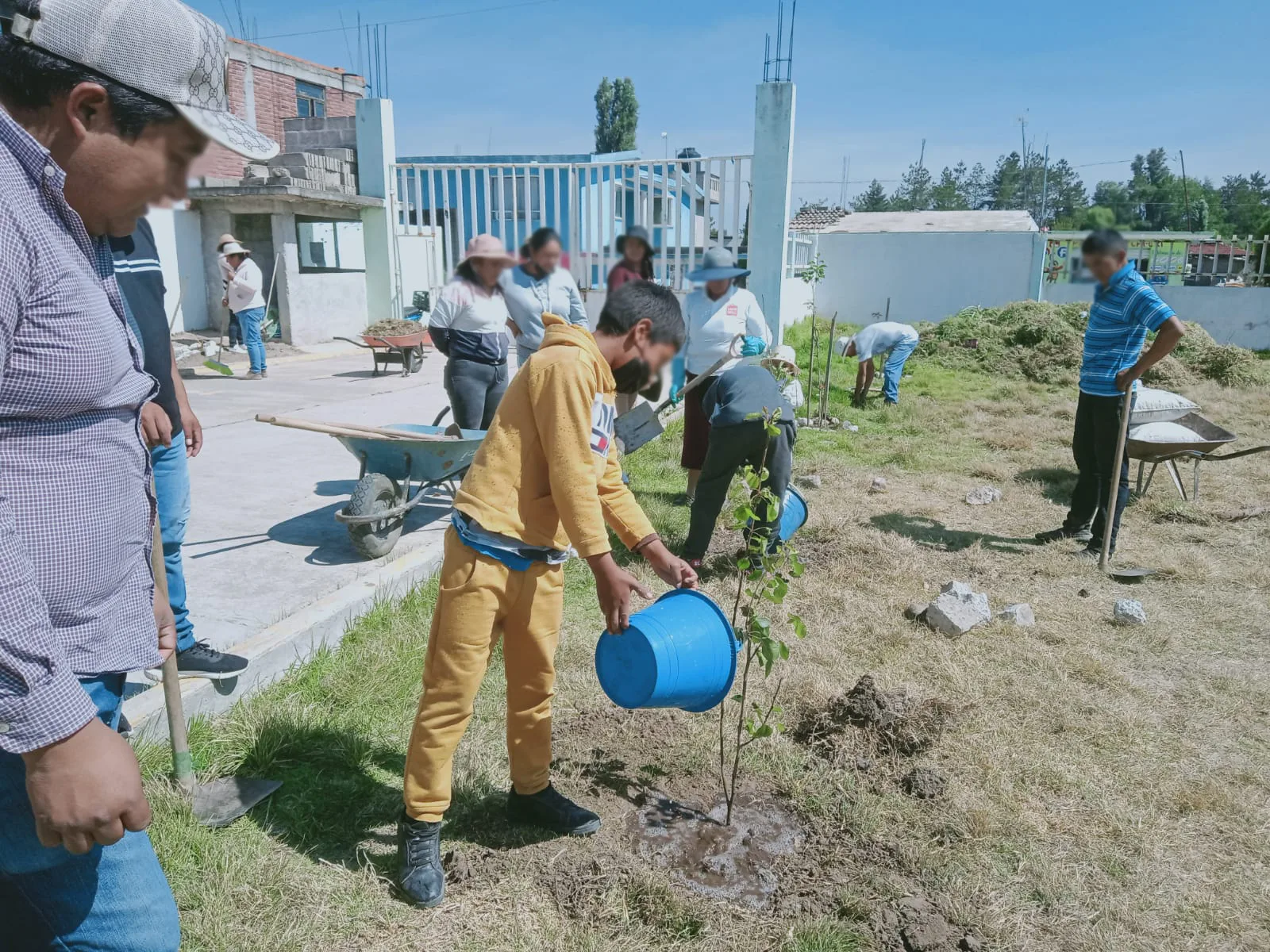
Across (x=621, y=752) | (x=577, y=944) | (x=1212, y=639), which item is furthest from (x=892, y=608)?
(x=577, y=944)

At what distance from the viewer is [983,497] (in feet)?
23.0

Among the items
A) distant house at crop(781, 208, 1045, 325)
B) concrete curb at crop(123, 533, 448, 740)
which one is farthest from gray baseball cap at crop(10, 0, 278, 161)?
distant house at crop(781, 208, 1045, 325)

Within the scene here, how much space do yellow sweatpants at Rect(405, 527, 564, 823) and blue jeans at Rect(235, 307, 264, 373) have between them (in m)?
8.88

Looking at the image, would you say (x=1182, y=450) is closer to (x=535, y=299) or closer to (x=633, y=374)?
Answer: (x=535, y=299)

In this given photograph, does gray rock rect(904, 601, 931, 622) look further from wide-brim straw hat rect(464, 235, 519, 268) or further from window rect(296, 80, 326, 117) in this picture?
window rect(296, 80, 326, 117)

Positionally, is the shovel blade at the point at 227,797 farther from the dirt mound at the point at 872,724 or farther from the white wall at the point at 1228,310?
the white wall at the point at 1228,310

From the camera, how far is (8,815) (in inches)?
46.8

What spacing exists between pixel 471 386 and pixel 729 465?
1.65 m

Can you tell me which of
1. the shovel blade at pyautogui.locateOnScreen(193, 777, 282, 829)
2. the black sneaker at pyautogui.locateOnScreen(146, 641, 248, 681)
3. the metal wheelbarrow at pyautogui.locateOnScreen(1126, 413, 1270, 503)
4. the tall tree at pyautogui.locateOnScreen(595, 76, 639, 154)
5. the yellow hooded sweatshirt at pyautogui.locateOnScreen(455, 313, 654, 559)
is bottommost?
the shovel blade at pyautogui.locateOnScreen(193, 777, 282, 829)

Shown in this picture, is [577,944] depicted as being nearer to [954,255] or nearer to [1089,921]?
[1089,921]

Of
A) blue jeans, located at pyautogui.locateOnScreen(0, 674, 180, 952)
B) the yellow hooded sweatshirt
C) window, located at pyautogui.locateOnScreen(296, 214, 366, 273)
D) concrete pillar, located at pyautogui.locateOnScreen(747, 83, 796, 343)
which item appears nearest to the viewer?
blue jeans, located at pyautogui.locateOnScreen(0, 674, 180, 952)

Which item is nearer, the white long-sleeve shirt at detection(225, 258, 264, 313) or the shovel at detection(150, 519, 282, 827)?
the shovel at detection(150, 519, 282, 827)

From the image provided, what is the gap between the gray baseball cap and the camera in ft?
3.33

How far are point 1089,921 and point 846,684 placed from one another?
4.68 ft
